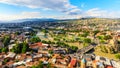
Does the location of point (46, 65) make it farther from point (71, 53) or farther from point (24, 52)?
point (71, 53)

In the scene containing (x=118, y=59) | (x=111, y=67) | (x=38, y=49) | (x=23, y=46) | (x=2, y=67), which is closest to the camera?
(x=2, y=67)

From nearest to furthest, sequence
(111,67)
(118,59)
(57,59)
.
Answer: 1. (111,67)
2. (57,59)
3. (118,59)

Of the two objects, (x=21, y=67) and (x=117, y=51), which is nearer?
(x=21, y=67)

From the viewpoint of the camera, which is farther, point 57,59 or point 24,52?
point 24,52

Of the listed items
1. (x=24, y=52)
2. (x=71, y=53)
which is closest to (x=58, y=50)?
(x=71, y=53)

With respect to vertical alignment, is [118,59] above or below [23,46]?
below

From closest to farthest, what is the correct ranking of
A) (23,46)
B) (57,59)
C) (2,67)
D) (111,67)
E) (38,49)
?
(2,67) < (111,67) < (57,59) < (23,46) < (38,49)

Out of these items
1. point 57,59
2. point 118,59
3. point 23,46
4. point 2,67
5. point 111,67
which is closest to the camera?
point 2,67

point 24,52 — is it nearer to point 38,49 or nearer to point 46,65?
point 38,49

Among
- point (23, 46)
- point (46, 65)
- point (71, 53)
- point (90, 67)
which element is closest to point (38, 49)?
point (23, 46)
